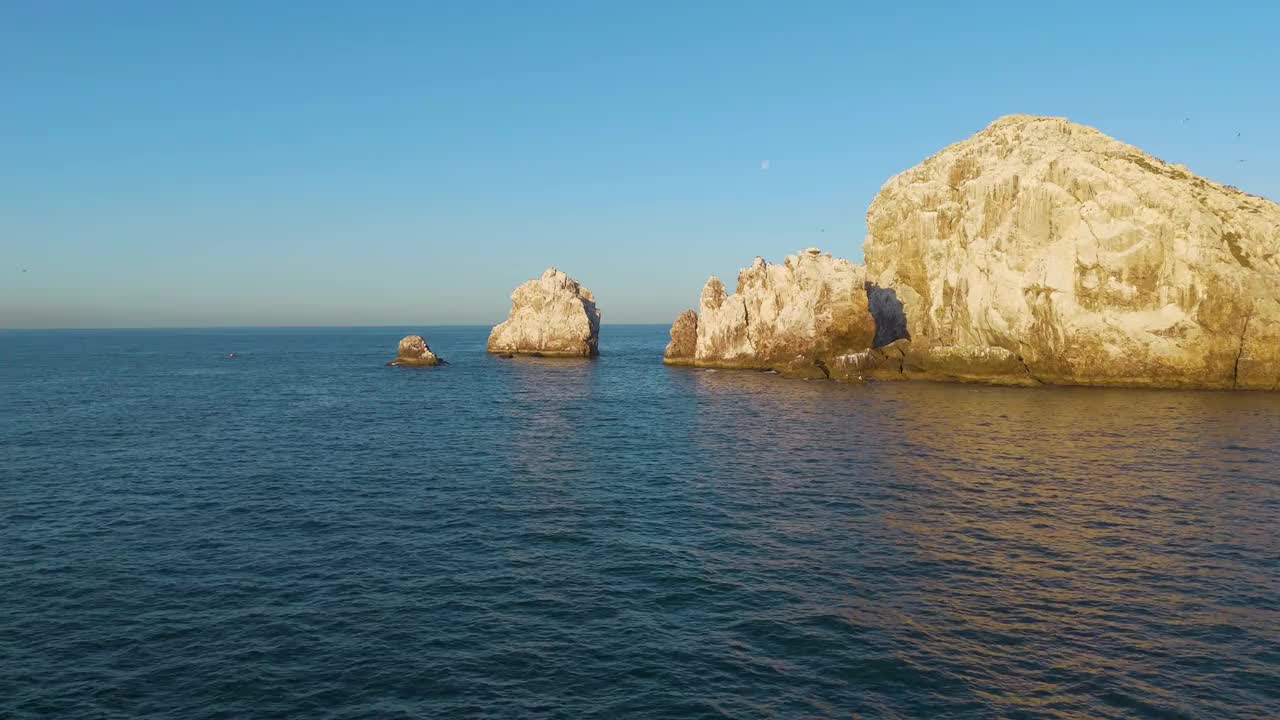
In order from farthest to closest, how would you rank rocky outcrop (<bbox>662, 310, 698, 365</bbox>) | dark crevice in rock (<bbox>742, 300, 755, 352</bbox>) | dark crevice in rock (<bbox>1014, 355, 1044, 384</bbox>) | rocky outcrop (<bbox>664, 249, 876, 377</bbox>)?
rocky outcrop (<bbox>662, 310, 698, 365</bbox>), dark crevice in rock (<bbox>742, 300, 755, 352</bbox>), rocky outcrop (<bbox>664, 249, 876, 377</bbox>), dark crevice in rock (<bbox>1014, 355, 1044, 384</bbox>)

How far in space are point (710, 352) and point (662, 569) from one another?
96.0 metres

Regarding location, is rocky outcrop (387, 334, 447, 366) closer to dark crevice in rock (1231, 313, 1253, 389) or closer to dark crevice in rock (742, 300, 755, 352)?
dark crevice in rock (742, 300, 755, 352)

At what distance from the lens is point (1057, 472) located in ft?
145

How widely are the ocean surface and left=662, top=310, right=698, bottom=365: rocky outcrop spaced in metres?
70.7

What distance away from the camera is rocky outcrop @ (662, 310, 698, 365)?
132375 mm

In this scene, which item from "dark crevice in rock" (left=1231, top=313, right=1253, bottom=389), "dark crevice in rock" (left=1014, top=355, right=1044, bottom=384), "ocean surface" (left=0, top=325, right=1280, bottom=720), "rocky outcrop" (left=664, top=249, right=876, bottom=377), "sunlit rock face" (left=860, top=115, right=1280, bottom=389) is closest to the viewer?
"ocean surface" (left=0, top=325, right=1280, bottom=720)

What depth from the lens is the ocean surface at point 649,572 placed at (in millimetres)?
20000

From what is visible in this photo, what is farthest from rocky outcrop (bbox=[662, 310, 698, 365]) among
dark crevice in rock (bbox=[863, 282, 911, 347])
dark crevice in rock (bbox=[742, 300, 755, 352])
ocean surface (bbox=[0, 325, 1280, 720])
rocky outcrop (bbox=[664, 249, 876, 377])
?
ocean surface (bbox=[0, 325, 1280, 720])

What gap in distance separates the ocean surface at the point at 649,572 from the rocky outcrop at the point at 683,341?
70.7 m

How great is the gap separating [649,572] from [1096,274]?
7365 centimetres

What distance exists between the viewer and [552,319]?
149250mm

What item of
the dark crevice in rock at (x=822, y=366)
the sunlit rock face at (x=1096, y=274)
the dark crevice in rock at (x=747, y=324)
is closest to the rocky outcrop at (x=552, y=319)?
the dark crevice in rock at (x=747, y=324)

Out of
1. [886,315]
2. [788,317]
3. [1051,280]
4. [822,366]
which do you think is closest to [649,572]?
[1051,280]

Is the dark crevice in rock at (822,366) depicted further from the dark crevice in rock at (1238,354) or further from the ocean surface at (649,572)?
the dark crevice in rock at (1238,354)
